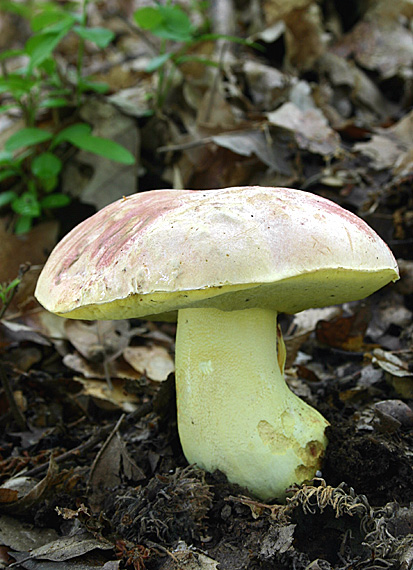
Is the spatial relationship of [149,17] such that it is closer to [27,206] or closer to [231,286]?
[27,206]

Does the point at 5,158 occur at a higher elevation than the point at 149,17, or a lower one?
lower

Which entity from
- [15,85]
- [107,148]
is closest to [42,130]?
[15,85]

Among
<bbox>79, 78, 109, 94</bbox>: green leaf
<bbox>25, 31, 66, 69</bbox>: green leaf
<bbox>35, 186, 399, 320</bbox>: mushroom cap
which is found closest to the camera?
<bbox>35, 186, 399, 320</bbox>: mushroom cap

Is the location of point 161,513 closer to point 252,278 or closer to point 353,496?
point 353,496

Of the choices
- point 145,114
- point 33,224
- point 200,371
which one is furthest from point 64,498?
point 145,114

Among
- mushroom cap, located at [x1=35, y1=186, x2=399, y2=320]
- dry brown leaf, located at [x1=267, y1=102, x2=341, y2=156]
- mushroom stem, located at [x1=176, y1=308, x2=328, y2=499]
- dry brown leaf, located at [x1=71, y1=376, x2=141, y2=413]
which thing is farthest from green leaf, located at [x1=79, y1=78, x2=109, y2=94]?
mushroom stem, located at [x1=176, y1=308, x2=328, y2=499]

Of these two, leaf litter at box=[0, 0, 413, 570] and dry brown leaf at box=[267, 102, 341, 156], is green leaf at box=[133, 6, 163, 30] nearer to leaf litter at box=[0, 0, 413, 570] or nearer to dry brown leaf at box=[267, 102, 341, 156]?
leaf litter at box=[0, 0, 413, 570]

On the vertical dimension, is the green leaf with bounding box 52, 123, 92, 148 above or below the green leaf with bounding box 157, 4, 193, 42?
below
